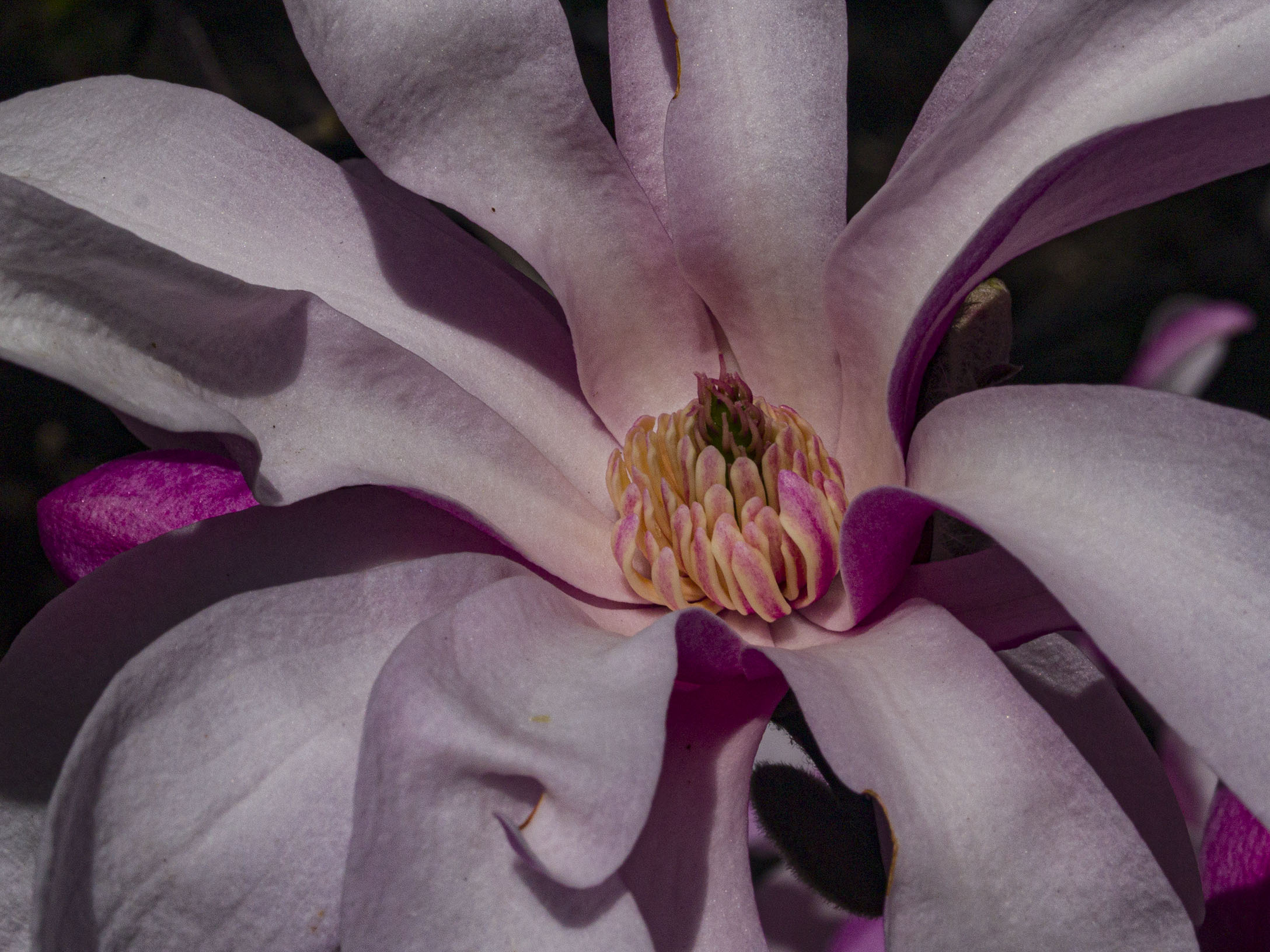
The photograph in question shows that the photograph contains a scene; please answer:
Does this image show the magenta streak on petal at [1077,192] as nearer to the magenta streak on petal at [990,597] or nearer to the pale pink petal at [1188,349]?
the magenta streak on petal at [990,597]

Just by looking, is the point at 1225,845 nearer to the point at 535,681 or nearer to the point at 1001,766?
the point at 1001,766

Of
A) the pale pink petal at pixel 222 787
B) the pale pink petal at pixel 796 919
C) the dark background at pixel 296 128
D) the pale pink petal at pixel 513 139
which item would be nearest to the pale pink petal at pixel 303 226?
the pale pink petal at pixel 513 139

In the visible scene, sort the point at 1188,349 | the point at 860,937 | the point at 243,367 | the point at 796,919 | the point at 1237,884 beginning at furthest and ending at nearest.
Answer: the point at 1188,349 < the point at 796,919 < the point at 860,937 < the point at 1237,884 < the point at 243,367

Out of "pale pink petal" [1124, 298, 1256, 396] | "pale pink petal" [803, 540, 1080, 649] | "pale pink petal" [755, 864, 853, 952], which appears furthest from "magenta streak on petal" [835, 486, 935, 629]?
"pale pink petal" [1124, 298, 1256, 396]

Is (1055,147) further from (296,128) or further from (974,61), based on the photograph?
(296,128)

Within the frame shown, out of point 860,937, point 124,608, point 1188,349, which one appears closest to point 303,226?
point 124,608

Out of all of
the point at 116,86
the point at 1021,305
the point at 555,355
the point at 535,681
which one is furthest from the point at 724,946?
the point at 1021,305
